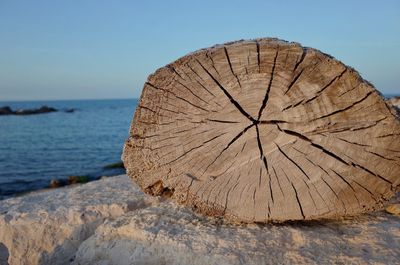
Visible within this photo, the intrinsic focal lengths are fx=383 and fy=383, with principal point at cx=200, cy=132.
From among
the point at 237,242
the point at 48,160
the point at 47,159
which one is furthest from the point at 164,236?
the point at 47,159

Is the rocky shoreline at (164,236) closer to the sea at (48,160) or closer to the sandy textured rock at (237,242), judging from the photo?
the sandy textured rock at (237,242)

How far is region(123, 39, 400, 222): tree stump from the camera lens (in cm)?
271

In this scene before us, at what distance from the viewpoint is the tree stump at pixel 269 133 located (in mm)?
2709

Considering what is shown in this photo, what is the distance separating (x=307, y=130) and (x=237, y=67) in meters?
0.68

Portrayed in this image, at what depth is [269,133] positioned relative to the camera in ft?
9.29

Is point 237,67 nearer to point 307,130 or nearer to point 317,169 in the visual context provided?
point 307,130

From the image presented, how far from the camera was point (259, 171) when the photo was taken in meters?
2.84

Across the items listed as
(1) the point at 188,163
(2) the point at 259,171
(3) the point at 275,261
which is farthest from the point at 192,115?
(3) the point at 275,261

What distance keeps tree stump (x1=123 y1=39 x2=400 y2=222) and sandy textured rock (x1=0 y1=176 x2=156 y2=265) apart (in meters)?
1.03

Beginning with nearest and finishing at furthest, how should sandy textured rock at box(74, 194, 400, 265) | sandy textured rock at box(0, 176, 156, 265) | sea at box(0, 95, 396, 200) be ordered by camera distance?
sandy textured rock at box(74, 194, 400, 265)
sandy textured rock at box(0, 176, 156, 265)
sea at box(0, 95, 396, 200)

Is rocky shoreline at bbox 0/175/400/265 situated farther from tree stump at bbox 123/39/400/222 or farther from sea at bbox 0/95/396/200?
sea at bbox 0/95/396/200

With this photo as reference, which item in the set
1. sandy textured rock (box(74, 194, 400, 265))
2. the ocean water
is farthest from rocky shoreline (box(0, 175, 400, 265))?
the ocean water

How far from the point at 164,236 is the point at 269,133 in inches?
43.8

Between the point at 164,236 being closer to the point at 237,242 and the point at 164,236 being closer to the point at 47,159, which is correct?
the point at 237,242
